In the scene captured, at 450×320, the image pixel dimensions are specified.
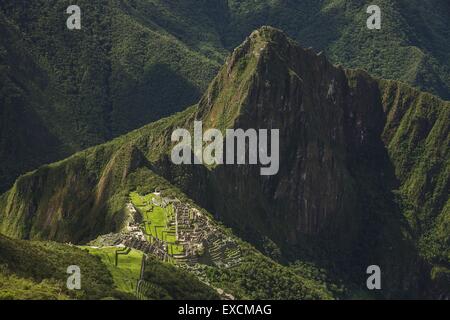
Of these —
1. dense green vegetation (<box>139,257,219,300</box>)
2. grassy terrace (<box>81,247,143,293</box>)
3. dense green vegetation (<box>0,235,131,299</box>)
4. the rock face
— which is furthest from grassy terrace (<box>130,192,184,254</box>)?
dense green vegetation (<box>0,235,131,299</box>)

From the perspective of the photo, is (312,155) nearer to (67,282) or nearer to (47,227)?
(47,227)

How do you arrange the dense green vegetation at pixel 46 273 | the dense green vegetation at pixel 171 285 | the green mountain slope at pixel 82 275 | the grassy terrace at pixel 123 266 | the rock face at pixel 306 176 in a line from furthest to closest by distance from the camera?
1. the rock face at pixel 306 176
2. the dense green vegetation at pixel 171 285
3. the grassy terrace at pixel 123 266
4. the green mountain slope at pixel 82 275
5. the dense green vegetation at pixel 46 273

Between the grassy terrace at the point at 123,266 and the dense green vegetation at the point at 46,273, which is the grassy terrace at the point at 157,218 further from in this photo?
the dense green vegetation at the point at 46,273

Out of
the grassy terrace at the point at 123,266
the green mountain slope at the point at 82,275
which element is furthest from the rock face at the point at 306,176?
the green mountain slope at the point at 82,275

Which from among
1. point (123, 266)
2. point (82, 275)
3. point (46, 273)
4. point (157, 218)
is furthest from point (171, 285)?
point (157, 218)

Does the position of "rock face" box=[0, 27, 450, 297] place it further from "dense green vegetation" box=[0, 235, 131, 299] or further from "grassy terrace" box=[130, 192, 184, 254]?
"dense green vegetation" box=[0, 235, 131, 299]
